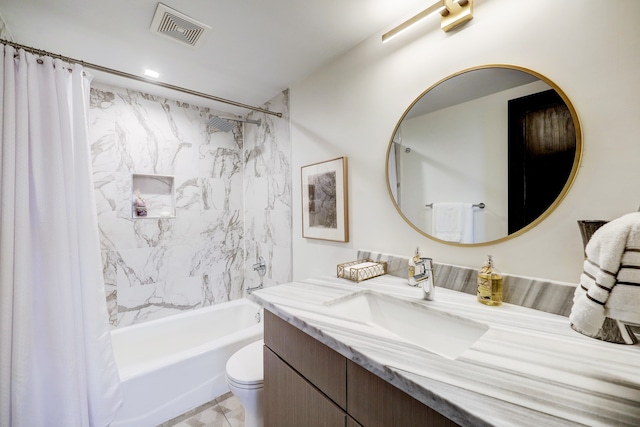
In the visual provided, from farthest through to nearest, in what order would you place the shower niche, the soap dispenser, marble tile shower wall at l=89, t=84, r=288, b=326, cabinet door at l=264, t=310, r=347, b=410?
the shower niche
marble tile shower wall at l=89, t=84, r=288, b=326
the soap dispenser
cabinet door at l=264, t=310, r=347, b=410

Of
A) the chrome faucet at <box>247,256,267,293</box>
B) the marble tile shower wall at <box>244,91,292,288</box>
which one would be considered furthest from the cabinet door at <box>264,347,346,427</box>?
the chrome faucet at <box>247,256,267,293</box>

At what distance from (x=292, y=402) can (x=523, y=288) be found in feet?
3.21

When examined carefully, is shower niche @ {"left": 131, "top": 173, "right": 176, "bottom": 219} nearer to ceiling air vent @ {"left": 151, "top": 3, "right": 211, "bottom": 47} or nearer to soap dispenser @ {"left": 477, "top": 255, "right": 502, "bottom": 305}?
ceiling air vent @ {"left": 151, "top": 3, "right": 211, "bottom": 47}

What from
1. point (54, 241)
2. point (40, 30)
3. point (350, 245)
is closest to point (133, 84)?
point (40, 30)

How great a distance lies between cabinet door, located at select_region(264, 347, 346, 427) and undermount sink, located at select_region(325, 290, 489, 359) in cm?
28

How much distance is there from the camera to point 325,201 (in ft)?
6.03

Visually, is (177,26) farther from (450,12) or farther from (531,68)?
(531,68)

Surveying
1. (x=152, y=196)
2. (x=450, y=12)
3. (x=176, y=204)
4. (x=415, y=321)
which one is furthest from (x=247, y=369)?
(x=450, y=12)

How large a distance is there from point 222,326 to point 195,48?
2.38m

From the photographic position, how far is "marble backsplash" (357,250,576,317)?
2.94 feet

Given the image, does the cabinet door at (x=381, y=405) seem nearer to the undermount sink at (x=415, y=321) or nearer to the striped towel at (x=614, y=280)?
the undermount sink at (x=415, y=321)

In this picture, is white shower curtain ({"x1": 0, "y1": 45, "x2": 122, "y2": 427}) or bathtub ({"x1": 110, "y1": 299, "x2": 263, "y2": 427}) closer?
white shower curtain ({"x1": 0, "y1": 45, "x2": 122, "y2": 427})

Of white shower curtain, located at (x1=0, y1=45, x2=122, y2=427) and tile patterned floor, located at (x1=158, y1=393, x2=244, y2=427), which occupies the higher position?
white shower curtain, located at (x1=0, y1=45, x2=122, y2=427)

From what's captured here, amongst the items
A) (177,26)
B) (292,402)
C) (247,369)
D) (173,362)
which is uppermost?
(177,26)
